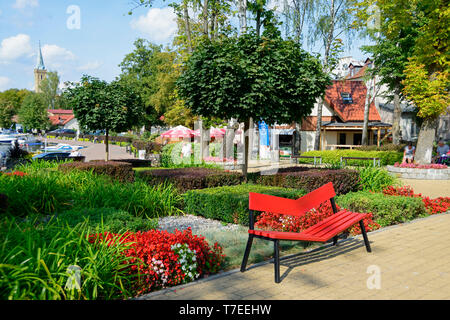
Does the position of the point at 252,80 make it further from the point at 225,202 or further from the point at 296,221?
the point at 296,221

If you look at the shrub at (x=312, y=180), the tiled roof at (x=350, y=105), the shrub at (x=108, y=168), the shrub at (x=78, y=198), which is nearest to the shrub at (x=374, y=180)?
the shrub at (x=312, y=180)

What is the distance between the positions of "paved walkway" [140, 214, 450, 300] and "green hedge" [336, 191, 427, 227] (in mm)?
1227

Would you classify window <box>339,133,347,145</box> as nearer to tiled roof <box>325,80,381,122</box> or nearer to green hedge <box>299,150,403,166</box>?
tiled roof <box>325,80,381,122</box>

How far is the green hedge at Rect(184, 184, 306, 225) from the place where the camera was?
724 centimetres

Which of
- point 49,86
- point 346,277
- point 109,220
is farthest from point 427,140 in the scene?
point 49,86

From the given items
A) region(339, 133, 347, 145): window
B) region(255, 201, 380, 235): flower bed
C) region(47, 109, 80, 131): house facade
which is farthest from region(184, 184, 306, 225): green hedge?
region(47, 109, 80, 131): house facade

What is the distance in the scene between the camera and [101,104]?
1466 centimetres

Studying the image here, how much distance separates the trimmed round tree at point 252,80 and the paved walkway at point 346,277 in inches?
170

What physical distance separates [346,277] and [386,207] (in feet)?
11.3

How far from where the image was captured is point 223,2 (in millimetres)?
17391

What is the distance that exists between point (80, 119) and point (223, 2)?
26.9 feet

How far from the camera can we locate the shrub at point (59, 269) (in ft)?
10.9
